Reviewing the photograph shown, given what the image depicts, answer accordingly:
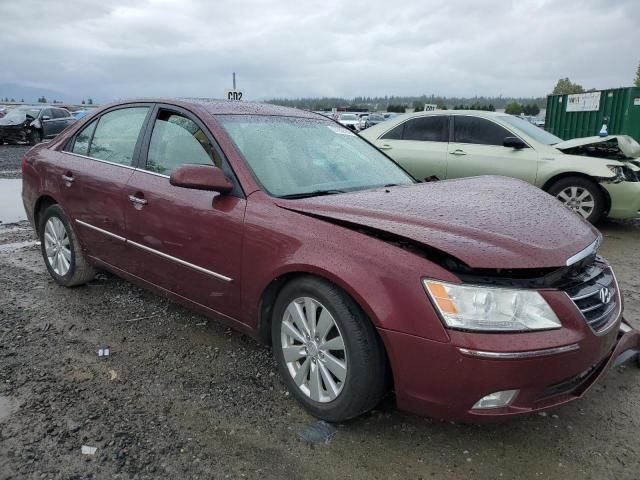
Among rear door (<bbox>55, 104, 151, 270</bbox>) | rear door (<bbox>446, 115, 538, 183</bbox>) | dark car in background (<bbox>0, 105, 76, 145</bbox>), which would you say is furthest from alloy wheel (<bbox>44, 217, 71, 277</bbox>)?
dark car in background (<bbox>0, 105, 76, 145</bbox>)

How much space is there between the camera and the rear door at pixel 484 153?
6.98 metres

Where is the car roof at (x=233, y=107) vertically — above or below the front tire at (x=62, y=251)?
above

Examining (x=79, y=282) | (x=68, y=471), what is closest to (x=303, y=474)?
(x=68, y=471)

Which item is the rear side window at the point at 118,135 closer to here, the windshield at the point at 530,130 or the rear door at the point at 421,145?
the rear door at the point at 421,145

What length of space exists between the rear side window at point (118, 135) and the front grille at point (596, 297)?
2.93 meters

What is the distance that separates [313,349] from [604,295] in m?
1.42

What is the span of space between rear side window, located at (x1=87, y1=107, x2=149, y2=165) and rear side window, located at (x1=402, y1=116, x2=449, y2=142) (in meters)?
4.79

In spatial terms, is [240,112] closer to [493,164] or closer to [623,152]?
[493,164]

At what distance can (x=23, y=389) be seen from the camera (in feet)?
9.61

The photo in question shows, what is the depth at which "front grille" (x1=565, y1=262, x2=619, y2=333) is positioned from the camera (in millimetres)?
2307

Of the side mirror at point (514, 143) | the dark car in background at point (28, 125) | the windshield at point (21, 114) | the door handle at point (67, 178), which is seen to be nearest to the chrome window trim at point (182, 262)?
the door handle at point (67, 178)

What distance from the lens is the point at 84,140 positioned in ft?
14.2

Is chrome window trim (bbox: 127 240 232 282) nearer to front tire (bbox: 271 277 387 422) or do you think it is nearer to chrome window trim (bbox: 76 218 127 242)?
chrome window trim (bbox: 76 218 127 242)

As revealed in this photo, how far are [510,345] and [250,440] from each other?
129cm
